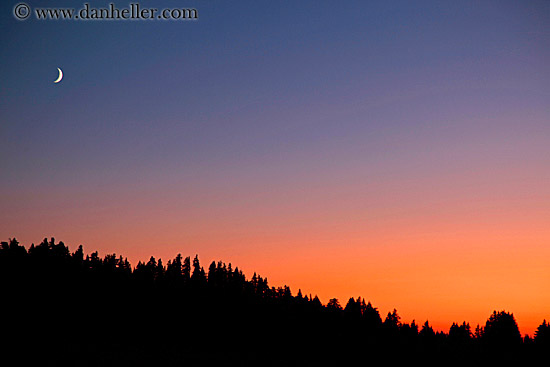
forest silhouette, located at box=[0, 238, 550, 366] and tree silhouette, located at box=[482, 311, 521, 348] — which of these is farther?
tree silhouette, located at box=[482, 311, 521, 348]

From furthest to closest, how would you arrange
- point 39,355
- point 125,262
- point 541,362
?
point 125,262
point 541,362
point 39,355

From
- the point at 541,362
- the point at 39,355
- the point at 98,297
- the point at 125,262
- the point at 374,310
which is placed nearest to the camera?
the point at 39,355

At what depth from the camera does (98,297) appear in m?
116

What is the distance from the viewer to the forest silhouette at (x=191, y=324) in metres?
91.8

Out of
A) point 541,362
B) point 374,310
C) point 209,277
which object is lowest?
point 541,362

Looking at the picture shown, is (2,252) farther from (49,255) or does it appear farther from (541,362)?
(541,362)

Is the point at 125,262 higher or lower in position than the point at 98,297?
higher

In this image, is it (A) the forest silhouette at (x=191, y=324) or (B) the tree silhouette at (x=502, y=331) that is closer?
(A) the forest silhouette at (x=191, y=324)

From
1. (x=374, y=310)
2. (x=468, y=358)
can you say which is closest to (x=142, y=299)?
(x=374, y=310)

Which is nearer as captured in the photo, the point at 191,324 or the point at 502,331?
the point at 191,324

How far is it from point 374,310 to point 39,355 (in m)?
98.5

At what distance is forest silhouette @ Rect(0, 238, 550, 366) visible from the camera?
301ft

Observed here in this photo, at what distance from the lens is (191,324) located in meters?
120

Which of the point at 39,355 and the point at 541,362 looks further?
the point at 541,362
